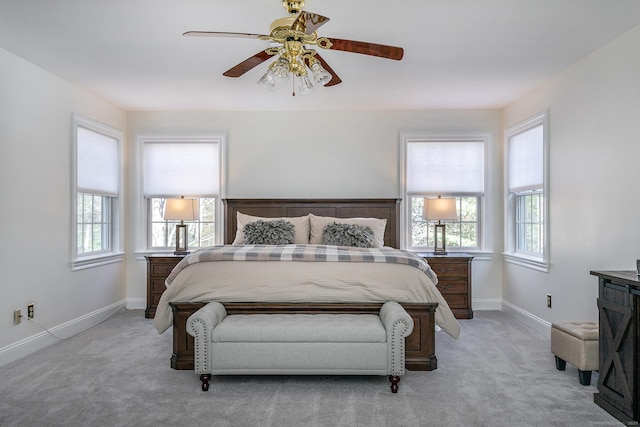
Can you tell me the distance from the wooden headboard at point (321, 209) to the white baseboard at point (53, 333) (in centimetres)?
159

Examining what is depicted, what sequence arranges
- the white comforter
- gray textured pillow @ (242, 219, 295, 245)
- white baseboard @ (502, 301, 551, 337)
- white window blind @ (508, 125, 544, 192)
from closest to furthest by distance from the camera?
the white comforter
white baseboard @ (502, 301, 551, 337)
white window blind @ (508, 125, 544, 192)
gray textured pillow @ (242, 219, 295, 245)

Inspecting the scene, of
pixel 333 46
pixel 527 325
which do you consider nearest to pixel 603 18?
pixel 333 46

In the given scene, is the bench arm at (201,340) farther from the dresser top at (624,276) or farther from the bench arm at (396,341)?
the dresser top at (624,276)

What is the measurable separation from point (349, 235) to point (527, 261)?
6.38ft

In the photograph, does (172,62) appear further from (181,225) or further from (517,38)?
(517,38)

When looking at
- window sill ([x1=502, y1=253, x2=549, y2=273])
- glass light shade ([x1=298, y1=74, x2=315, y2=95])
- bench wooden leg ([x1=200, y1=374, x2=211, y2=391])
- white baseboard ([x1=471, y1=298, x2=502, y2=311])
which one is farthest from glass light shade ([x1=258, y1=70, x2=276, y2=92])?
white baseboard ([x1=471, y1=298, x2=502, y2=311])

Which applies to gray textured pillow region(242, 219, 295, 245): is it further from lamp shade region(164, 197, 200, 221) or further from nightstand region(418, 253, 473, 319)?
nightstand region(418, 253, 473, 319)

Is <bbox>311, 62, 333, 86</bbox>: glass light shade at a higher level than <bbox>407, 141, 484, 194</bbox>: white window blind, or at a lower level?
Result: higher

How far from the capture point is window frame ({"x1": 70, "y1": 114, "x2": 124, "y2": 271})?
4484 mm

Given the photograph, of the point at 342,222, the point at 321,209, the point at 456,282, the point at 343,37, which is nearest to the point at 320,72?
the point at 343,37

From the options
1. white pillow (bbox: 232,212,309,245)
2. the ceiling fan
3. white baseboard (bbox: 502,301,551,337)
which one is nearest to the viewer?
the ceiling fan

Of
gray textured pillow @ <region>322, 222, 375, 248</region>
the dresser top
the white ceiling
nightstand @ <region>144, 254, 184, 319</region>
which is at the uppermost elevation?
the white ceiling

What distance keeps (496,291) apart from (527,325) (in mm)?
888

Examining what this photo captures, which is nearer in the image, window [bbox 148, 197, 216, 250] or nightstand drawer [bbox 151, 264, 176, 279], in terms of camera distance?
nightstand drawer [bbox 151, 264, 176, 279]
